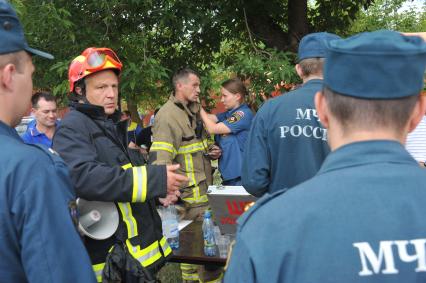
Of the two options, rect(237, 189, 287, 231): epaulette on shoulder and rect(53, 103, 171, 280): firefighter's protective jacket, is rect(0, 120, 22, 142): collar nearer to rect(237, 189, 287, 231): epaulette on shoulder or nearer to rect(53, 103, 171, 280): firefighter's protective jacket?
rect(53, 103, 171, 280): firefighter's protective jacket

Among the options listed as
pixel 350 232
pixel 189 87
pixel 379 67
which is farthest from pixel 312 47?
pixel 350 232

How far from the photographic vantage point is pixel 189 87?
13.0ft

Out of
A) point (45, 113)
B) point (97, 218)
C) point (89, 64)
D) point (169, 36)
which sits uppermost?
point (169, 36)

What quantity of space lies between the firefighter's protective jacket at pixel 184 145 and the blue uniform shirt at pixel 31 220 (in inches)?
88.7

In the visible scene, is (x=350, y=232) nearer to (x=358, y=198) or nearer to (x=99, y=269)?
(x=358, y=198)

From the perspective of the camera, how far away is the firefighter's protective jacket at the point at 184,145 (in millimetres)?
3646

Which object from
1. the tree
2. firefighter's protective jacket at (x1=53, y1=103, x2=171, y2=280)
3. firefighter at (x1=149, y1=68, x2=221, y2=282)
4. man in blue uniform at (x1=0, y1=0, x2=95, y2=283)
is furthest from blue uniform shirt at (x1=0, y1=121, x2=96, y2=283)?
→ the tree

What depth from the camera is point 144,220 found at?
2256mm

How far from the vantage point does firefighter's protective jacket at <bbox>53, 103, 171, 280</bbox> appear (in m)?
2.03

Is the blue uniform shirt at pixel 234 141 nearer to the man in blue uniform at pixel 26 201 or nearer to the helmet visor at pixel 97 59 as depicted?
the helmet visor at pixel 97 59

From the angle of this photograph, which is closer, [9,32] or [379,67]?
[379,67]

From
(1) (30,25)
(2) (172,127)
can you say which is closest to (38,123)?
(1) (30,25)

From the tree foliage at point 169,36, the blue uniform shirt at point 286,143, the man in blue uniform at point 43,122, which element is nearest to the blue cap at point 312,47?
the blue uniform shirt at point 286,143

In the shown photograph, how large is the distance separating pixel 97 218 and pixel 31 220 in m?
0.85
